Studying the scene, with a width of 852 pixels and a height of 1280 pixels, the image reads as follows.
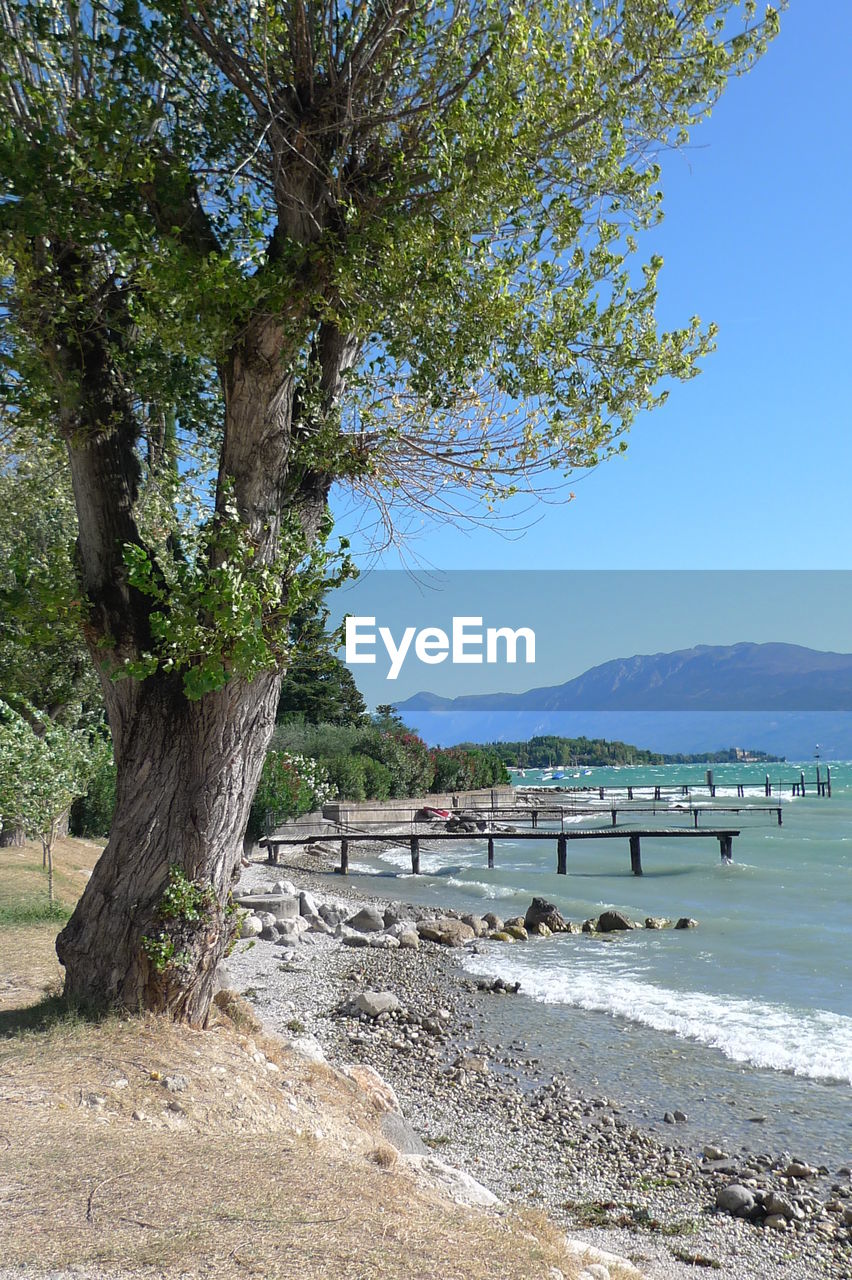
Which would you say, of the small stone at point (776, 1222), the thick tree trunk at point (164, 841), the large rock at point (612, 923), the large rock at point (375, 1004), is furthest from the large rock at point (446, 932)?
the thick tree trunk at point (164, 841)

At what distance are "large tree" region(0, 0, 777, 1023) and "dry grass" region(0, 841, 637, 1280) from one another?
2.17 feet

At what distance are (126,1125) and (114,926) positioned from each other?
1.60 m

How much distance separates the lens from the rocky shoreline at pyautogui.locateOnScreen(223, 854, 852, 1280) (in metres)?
6.98

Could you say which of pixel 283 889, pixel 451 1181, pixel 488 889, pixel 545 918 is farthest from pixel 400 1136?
pixel 488 889

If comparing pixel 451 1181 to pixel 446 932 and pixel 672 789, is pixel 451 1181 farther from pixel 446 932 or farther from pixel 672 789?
pixel 672 789

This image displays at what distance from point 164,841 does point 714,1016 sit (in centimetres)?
1030

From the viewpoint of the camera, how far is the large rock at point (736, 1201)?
7516 mm

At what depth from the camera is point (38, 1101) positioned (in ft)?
17.5

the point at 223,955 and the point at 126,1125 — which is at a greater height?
the point at 223,955

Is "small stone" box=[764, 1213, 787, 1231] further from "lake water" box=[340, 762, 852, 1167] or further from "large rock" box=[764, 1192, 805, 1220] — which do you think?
"lake water" box=[340, 762, 852, 1167]

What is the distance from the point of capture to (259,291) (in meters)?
6.12

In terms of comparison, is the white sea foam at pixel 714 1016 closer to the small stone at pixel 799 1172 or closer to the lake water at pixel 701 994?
the lake water at pixel 701 994

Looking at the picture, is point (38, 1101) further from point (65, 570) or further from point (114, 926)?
point (65, 570)

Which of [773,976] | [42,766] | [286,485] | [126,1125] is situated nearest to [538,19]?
[286,485]
